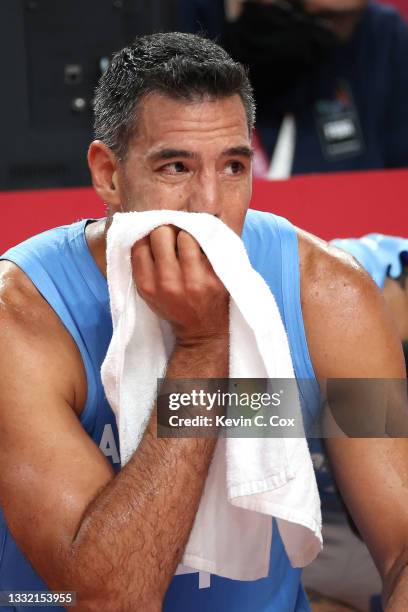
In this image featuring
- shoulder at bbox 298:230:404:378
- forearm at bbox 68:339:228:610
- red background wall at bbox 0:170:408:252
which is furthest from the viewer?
red background wall at bbox 0:170:408:252

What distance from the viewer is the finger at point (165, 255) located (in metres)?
1.37

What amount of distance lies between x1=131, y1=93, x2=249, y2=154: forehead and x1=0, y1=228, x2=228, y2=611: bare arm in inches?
7.0

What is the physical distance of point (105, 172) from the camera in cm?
163

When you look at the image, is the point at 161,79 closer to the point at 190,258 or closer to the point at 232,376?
the point at 190,258

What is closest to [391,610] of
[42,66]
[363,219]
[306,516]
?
[306,516]

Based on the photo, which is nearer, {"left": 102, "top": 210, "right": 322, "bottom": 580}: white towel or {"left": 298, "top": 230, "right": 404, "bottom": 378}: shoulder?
{"left": 102, "top": 210, "right": 322, "bottom": 580}: white towel

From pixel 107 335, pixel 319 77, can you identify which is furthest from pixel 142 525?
pixel 319 77

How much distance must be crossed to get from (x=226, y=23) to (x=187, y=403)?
5.43 feet

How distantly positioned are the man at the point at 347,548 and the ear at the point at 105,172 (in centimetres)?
53

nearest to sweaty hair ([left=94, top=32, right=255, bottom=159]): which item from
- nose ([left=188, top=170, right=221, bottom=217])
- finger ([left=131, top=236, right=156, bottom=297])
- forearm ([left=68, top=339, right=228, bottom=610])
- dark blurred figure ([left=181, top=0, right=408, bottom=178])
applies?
nose ([left=188, top=170, right=221, bottom=217])

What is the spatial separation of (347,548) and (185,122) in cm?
88

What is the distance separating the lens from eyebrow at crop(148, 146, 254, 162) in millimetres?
1479

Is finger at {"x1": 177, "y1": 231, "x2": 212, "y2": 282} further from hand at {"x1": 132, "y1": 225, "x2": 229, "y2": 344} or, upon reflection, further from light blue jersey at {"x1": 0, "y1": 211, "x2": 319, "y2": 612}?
light blue jersey at {"x1": 0, "y1": 211, "x2": 319, "y2": 612}

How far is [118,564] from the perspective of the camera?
4.33ft
